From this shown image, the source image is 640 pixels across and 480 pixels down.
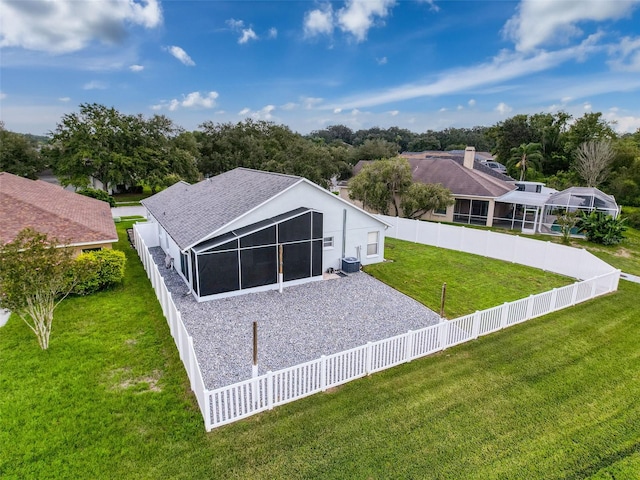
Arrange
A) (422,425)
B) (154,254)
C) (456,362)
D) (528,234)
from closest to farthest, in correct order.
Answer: (422,425)
(456,362)
(154,254)
(528,234)

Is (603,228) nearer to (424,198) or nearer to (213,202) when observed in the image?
(424,198)

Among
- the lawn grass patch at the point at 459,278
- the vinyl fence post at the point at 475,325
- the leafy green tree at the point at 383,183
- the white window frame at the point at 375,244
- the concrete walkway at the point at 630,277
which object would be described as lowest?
the lawn grass patch at the point at 459,278

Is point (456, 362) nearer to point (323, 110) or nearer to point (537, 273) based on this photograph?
point (537, 273)

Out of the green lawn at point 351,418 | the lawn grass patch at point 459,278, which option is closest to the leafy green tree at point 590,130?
the lawn grass patch at point 459,278

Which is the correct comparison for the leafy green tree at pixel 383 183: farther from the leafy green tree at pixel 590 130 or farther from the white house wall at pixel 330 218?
the leafy green tree at pixel 590 130

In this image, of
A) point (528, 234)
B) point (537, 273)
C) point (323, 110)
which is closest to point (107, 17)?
point (537, 273)

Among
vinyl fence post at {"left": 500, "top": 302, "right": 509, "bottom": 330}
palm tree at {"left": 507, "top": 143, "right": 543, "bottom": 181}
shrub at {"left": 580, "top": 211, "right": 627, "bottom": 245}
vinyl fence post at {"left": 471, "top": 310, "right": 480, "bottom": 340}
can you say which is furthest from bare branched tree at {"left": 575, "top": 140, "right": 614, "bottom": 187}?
vinyl fence post at {"left": 471, "top": 310, "right": 480, "bottom": 340}

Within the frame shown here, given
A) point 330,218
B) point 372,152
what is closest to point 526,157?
point 372,152
